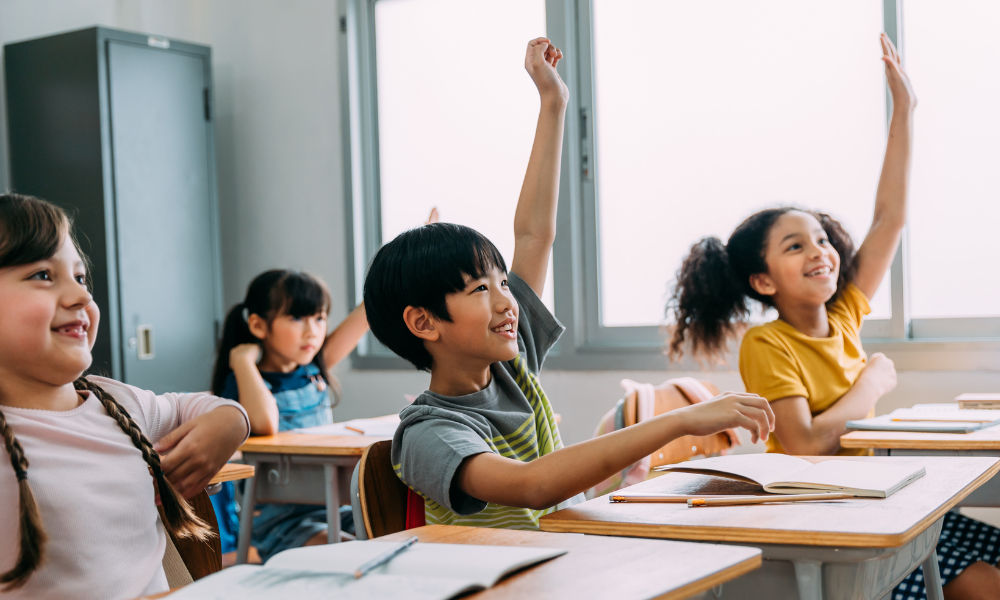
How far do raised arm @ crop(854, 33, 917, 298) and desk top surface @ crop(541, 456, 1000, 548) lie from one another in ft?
4.42

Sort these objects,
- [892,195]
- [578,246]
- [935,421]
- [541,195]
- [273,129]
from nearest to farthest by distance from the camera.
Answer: [541,195], [935,421], [892,195], [578,246], [273,129]

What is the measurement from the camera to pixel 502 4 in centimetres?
388

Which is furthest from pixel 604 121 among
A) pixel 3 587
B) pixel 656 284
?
pixel 3 587

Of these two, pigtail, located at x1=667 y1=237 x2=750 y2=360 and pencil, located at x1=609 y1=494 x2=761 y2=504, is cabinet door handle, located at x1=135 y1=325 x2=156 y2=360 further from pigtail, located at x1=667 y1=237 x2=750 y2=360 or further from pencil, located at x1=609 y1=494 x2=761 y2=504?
pencil, located at x1=609 y1=494 x2=761 y2=504

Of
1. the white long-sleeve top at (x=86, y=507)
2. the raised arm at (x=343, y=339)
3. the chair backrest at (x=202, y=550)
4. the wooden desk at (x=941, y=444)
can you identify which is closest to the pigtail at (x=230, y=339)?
the raised arm at (x=343, y=339)

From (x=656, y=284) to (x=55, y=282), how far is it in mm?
2657

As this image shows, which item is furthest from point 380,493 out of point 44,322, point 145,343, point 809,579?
point 145,343

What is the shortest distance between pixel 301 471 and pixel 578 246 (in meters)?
1.56

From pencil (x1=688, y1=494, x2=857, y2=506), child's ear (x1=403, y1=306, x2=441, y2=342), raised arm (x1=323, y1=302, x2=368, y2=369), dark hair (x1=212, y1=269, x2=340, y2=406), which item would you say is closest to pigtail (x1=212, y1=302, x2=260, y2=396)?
dark hair (x1=212, y1=269, x2=340, y2=406)

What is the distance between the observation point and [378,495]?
130 centimetres

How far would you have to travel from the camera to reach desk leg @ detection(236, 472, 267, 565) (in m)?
2.52

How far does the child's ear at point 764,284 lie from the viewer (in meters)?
2.36

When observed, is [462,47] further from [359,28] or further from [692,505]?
[692,505]

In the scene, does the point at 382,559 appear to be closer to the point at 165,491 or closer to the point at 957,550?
the point at 165,491
